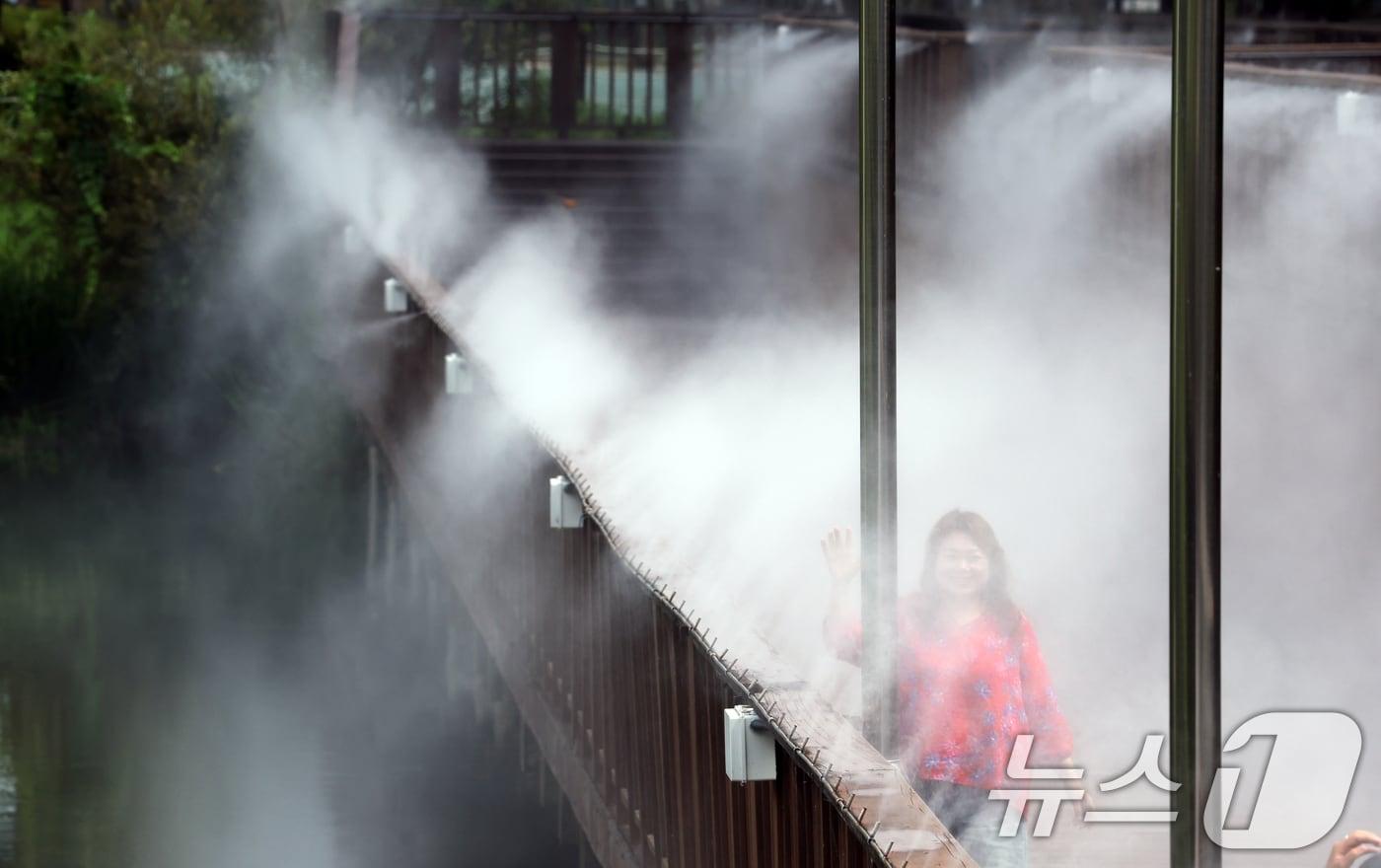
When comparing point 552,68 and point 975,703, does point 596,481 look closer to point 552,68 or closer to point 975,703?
point 975,703

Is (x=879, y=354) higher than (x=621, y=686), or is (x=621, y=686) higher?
(x=879, y=354)

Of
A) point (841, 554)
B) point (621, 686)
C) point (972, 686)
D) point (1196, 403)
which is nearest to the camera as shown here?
point (1196, 403)

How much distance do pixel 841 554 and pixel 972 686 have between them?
0.43 metres

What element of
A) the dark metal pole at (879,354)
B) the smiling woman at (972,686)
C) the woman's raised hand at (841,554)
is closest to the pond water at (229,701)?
the woman's raised hand at (841,554)

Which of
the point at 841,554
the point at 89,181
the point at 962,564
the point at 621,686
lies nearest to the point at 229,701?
the point at 89,181

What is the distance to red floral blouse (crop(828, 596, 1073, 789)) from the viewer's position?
4293 mm

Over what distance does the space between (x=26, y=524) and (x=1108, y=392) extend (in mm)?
14588

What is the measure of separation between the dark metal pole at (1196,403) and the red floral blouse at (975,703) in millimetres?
1545

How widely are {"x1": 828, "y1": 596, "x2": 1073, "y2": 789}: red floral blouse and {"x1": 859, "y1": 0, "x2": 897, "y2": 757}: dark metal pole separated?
8 cm

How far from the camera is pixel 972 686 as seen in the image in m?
4.28

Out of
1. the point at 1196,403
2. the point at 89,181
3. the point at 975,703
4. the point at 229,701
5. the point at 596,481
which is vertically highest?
the point at 89,181

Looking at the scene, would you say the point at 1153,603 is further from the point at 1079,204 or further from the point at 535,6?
the point at 535,6

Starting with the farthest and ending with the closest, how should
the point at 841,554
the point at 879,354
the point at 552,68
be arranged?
the point at 552,68
the point at 841,554
the point at 879,354

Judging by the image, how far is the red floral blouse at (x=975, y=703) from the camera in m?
4.29
